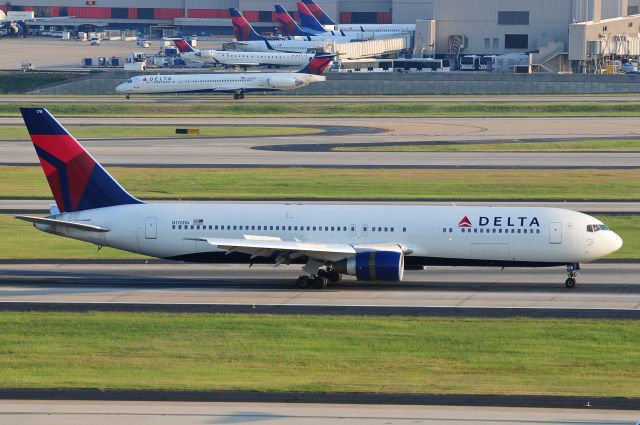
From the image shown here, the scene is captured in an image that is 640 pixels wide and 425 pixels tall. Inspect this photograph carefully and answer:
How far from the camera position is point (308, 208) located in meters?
49.1

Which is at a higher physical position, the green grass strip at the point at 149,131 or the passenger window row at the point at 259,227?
the passenger window row at the point at 259,227

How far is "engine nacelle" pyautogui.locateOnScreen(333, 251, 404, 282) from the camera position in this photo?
45.9m

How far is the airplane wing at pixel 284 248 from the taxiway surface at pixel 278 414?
14.8 m

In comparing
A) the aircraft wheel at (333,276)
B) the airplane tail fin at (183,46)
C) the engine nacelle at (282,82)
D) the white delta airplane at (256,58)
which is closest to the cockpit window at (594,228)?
the aircraft wheel at (333,276)

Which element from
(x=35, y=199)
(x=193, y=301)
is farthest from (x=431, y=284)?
(x=35, y=199)

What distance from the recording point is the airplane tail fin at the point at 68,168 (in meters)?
49.2

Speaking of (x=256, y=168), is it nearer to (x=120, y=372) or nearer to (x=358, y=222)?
(x=358, y=222)

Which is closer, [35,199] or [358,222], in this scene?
[358,222]

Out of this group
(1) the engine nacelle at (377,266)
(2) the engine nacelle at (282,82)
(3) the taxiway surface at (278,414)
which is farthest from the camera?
(2) the engine nacelle at (282,82)

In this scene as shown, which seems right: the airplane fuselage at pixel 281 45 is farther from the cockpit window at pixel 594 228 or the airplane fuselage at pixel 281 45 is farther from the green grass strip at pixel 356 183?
the cockpit window at pixel 594 228

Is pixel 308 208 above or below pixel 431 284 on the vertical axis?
above

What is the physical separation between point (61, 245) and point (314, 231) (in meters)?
16.0

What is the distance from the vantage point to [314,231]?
48312 mm

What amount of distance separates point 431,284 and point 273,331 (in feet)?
35.4
